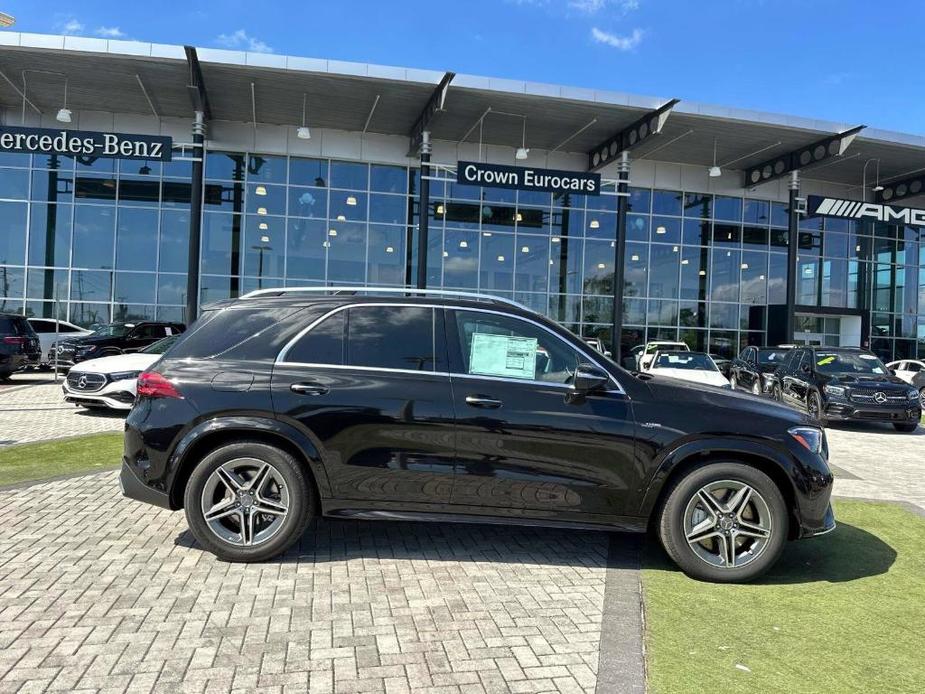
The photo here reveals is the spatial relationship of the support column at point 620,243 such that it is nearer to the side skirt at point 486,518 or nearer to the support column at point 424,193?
the support column at point 424,193

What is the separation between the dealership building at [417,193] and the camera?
19328 mm

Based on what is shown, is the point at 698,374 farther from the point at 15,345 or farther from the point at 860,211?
the point at 15,345

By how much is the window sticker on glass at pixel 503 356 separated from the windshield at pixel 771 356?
43.1 feet

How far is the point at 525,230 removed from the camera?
85.0 feet

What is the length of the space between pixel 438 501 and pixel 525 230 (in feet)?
75.2

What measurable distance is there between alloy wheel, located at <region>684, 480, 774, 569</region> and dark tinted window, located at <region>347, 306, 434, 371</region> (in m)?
1.97

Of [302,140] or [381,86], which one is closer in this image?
[381,86]

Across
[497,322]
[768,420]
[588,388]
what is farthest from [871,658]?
[497,322]

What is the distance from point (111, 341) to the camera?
17.9m

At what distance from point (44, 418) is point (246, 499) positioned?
8203 millimetres

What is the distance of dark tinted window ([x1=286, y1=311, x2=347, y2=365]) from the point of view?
412 centimetres

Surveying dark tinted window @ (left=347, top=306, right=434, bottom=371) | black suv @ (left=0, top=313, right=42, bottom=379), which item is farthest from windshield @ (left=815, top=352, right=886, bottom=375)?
black suv @ (left=0, top=313, right=42, bottom=379)

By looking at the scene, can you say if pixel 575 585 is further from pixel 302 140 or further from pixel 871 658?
pixel 302 140

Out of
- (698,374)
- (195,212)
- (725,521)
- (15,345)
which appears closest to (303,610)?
(725,521)
